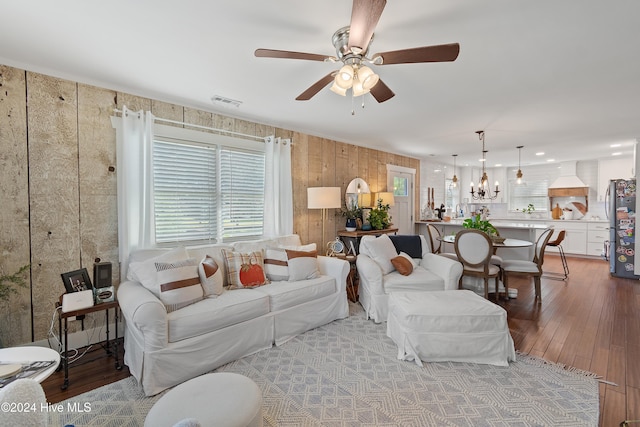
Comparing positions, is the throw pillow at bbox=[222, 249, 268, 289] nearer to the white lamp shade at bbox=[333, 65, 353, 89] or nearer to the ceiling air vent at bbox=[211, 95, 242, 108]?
the ceiling air vent at bbox=[211, 95, 242, 108]

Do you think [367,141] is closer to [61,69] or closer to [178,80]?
[178,80]

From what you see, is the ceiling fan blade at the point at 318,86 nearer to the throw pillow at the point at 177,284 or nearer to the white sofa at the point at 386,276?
the throw pillow at the point at 177,284

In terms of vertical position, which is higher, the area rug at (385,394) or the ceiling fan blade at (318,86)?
the ceiling fan blade at (318,86)

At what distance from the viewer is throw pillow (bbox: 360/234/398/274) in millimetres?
3630

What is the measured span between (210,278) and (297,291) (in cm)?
84

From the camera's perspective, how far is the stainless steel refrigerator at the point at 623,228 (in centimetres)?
520

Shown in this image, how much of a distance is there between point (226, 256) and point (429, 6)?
2691 mm

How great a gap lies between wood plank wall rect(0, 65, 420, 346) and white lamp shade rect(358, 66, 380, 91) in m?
2.36

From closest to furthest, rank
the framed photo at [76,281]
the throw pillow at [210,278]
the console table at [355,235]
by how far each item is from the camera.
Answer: the framed photo at [76,281], the throw pillow at [210,278], the console table at [355,235]

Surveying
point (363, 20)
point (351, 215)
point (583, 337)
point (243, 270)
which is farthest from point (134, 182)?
point (583, 337)

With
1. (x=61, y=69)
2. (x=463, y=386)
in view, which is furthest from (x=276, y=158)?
(x=463, y=386)

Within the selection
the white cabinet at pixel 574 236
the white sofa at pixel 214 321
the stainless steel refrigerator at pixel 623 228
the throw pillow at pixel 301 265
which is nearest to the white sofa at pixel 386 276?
the white sofa at pixel 214 321

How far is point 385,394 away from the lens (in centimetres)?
206

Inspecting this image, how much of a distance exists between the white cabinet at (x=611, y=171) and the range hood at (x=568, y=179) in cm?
32
